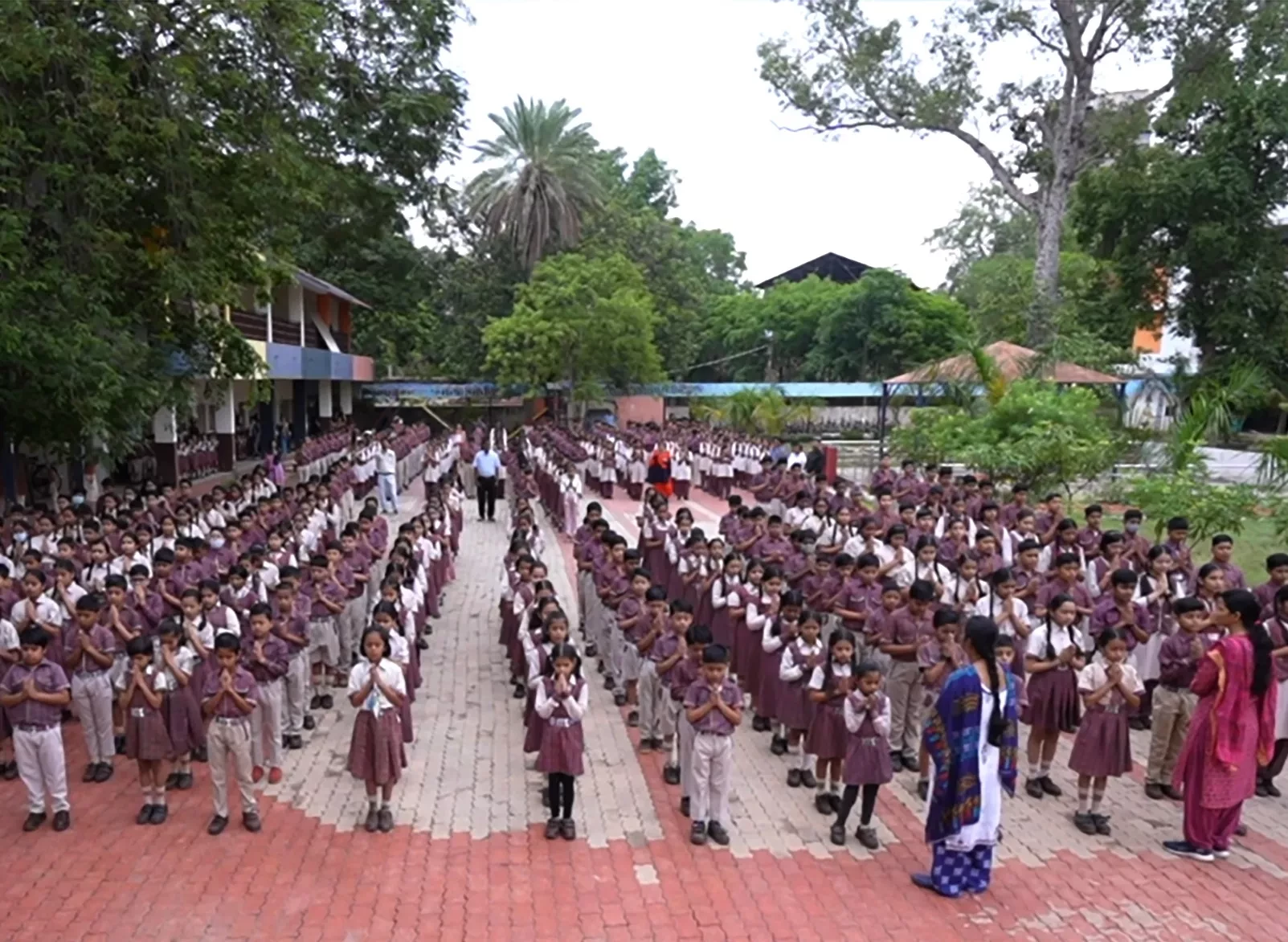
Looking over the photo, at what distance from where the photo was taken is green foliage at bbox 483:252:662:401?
28.0 meters

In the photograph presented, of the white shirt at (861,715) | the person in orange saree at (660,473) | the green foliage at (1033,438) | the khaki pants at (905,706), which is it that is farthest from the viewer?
the person in orange saree at (660,473)

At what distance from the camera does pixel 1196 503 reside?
10.3m

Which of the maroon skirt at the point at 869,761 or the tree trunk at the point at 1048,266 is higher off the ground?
the tree trunk at the point at 1048,266

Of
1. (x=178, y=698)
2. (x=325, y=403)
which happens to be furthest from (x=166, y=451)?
(x=178, y=698)

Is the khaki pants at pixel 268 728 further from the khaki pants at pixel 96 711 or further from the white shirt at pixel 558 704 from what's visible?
the white shirt at pixel 558 704

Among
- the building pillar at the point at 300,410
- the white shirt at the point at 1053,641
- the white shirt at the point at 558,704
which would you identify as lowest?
the white shirt at the point at 558,704

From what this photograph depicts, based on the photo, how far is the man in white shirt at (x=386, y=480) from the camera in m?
17.4

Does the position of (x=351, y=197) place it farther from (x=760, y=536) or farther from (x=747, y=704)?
(x=747, y=704)

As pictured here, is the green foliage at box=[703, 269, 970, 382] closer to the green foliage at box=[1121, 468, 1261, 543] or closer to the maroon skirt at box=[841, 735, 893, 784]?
the green foliage at box=[1121, 468, 1261, 543]

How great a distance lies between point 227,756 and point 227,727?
22cm

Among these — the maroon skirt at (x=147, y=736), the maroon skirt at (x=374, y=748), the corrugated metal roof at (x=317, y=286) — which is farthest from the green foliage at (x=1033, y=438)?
the corrugated metal roof at (x=317, y=286)

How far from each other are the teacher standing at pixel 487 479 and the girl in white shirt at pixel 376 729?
36.4ft

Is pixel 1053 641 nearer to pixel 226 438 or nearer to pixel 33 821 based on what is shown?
pixel 33 821

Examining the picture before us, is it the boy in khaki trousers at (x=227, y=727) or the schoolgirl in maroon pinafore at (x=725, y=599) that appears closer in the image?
the boy in khaki trousers at (x=227, y=727)
